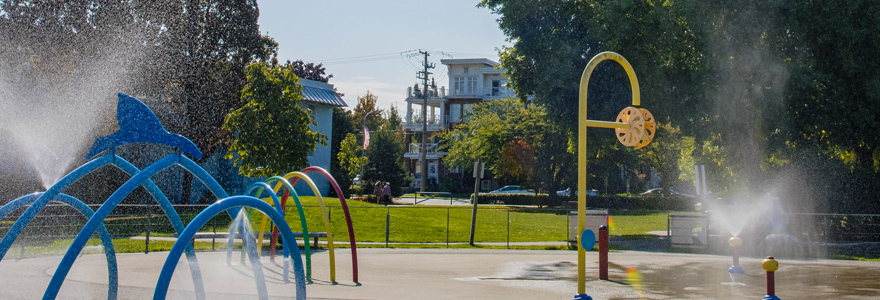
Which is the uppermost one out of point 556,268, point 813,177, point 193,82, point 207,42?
point 207,42

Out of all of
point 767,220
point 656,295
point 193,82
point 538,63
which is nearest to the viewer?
point 656,295

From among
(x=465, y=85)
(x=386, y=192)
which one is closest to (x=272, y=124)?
(x=386, y=192)

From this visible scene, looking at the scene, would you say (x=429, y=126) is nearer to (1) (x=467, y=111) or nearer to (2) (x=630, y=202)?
(1) (x=467, y=111)

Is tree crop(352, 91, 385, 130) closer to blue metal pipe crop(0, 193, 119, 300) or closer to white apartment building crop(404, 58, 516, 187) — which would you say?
white apartment building crop(404, 58, 516, 187)

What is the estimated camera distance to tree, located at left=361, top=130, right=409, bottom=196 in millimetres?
51991

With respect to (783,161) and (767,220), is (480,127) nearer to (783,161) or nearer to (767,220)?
(783,161)

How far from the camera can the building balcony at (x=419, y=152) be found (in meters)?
75.0

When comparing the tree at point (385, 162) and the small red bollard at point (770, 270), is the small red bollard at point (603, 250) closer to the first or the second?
the small red bollard at point (770, 270)

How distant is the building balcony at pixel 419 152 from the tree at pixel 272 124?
53482mm

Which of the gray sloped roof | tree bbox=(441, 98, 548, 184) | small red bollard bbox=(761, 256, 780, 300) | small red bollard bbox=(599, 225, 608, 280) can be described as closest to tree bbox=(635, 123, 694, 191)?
tree bbox=(441, 98, 548, 184)

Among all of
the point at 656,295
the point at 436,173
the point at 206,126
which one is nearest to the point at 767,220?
the point at 656,295

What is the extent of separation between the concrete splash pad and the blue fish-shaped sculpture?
8.30 ft

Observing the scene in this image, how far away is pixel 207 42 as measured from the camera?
30906 millimetres

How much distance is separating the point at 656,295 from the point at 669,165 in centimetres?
5086
